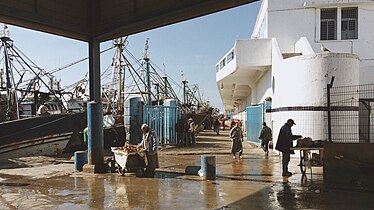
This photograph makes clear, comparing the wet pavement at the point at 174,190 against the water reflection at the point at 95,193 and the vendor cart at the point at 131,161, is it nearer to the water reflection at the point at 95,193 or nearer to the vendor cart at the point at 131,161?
the water reflection at the point at 95,193

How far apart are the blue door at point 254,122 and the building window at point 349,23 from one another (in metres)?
6.67

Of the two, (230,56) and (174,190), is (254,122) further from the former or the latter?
(174,190)

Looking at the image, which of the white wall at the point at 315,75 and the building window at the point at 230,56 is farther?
the building window at the point at 230,56

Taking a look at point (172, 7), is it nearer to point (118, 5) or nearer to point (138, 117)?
point (118, 5)

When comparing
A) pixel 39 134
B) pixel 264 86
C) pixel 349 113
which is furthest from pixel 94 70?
pixel 264 86

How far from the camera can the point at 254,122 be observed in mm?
23375

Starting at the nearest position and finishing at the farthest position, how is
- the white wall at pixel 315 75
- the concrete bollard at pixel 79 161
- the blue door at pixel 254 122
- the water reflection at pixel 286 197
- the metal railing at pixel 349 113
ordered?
the water reflection at pixel 286 197, the concrete bollard at pixel 79 161, the metal railing at pixel 349 113, the white wall at pixel 315 75, the blue door at pixel 254 122

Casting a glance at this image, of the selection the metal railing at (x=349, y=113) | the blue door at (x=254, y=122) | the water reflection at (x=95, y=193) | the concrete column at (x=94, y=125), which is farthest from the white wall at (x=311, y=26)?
the water reflection at (x=95, y=193)

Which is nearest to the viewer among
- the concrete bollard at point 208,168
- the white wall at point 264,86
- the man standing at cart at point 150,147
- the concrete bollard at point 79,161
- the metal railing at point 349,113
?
the concrete bollard at point 208,168

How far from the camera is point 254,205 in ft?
26.3

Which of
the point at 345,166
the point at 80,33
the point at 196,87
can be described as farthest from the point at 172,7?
the point at 196,87

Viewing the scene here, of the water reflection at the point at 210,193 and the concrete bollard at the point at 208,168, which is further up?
the concrete bollard at the point at 208,168

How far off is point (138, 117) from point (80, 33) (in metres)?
8.97

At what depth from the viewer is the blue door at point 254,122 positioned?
22.1 metres
